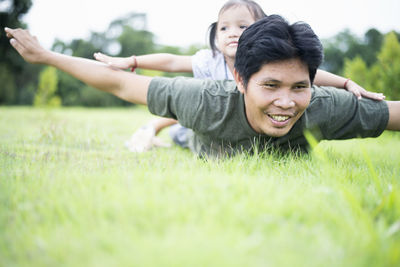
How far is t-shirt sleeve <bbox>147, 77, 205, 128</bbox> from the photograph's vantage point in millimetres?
2715

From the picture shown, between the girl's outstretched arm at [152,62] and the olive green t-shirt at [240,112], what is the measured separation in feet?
1.41

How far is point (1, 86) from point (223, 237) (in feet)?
90.3

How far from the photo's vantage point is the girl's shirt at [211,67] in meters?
3.74

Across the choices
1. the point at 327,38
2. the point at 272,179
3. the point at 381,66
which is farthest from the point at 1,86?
the point at 327,38

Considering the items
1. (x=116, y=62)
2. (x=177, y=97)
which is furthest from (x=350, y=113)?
(x=116, y=62)

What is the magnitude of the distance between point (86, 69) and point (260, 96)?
1.66 m

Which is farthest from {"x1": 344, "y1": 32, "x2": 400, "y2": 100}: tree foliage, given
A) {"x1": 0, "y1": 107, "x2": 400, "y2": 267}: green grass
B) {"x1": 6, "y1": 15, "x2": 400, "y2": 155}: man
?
{"x1": 0, "y1": 107, "x2": 400, "y2": 267}: green grass

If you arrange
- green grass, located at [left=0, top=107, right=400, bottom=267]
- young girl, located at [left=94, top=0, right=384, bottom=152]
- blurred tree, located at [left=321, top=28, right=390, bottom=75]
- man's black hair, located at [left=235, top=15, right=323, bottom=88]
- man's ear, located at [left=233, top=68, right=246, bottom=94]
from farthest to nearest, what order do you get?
blurred tree, located at [left=321, top=28, right=390, bottom=75] → young girl, located at [left=94, top=0, right=384, bottom=152] → man's ear, located at [left=233, top=68, right=246, bottom=94] → man's black hair, located at [left=235, top=15, right=323, bottom=88] → green grass, located at [left=0, top=107, right=400, bottom=267]

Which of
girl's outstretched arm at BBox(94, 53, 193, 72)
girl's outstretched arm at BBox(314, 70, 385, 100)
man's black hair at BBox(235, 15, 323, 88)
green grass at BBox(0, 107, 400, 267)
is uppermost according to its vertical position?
man's black hair at BBox(235, 15, 323, 88)

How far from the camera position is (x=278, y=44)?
90.3 inches

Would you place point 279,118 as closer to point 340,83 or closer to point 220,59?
point 340,83

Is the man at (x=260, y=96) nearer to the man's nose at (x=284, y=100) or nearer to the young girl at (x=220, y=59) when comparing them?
the man's nose at (x=284, y=100)

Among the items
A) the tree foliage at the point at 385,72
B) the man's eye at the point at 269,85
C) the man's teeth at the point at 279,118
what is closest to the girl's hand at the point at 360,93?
the man's teeth at the point at 279,118

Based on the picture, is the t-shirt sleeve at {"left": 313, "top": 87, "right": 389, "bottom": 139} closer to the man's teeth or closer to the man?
the man
